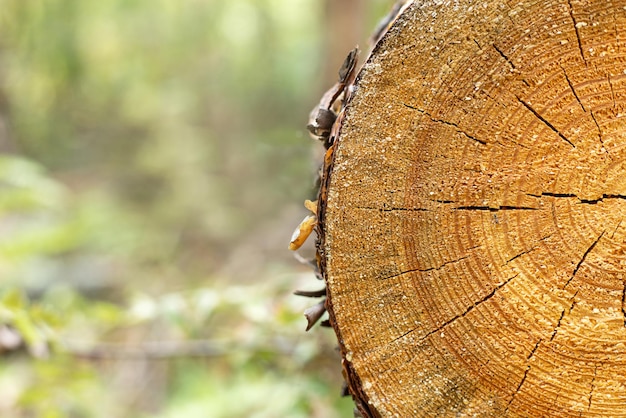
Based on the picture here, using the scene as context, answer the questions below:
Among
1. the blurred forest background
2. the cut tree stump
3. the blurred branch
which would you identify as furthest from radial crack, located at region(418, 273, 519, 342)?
the blurred branch

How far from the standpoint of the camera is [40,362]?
2.15 meters

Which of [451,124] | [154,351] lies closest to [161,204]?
[154,351]

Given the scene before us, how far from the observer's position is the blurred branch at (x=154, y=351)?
2367 mm

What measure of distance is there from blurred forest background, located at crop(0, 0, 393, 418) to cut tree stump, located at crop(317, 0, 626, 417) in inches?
25.8

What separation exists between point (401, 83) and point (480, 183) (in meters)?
0.21

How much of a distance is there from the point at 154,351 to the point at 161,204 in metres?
4.21

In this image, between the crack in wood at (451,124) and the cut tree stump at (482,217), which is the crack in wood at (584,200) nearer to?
the cut tree stump at (482,217)

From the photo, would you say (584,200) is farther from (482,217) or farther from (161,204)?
(161,204)

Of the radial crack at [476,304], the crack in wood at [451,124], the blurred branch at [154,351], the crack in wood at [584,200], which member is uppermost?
the blurred branch at [154,351]

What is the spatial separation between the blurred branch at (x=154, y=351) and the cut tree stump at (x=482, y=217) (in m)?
1.45

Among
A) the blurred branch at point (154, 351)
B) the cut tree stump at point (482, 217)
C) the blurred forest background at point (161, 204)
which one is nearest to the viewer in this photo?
the cut tree stump at point (482, 217)

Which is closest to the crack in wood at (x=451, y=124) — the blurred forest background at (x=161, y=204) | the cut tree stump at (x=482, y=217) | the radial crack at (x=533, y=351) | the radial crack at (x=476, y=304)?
the cut tree stump at (x=482, y=217)

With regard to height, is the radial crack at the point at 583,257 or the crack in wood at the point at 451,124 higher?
the crack in wood at the point at 451,124

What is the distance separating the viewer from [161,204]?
21.9 feet
